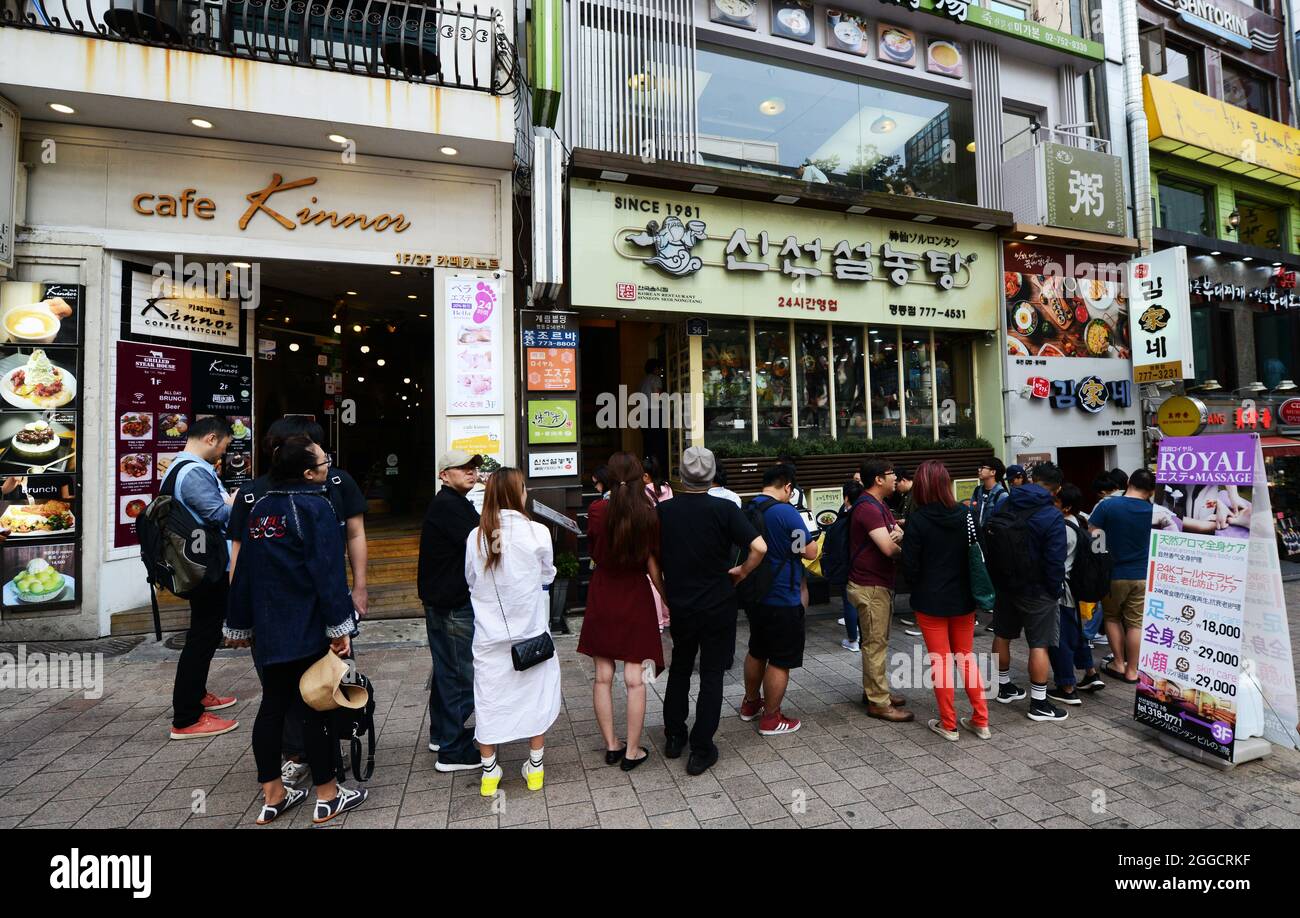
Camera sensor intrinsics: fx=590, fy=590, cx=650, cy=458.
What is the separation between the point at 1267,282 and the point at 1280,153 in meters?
3.06

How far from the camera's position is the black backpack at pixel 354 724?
334 centimetres

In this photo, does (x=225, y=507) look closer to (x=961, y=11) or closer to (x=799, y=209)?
(x=799, y=209)

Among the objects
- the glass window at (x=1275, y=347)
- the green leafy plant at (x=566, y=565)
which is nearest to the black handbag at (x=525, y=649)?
the green leafy plant at (x=566, y=565)

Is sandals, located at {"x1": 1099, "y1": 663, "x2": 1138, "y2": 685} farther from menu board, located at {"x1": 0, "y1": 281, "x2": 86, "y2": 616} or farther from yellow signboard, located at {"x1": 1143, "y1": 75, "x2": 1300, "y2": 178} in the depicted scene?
yellow signboard, located at {"x1": 1143, "y1": 75, "x2": 1300, "y2": 178}

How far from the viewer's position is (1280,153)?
45.7 ft

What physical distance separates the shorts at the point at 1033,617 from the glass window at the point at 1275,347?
48.1 ft

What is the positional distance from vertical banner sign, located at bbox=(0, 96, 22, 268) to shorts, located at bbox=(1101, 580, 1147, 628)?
1167cm

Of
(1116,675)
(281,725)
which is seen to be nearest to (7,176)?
(281,725)

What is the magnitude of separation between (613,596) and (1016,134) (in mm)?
12956

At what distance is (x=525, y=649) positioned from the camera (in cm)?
357

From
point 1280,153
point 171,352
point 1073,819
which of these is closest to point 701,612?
point 1073,819

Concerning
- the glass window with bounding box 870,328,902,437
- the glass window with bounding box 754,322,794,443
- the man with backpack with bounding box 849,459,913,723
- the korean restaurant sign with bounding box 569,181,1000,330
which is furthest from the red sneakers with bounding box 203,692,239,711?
the glass window with bounding box 870,328,902,437

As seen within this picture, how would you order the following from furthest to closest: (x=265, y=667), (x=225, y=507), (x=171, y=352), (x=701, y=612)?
(x=171, y=352) → (x=225, y=507) → (x=701, y=612) → (x=265, y=667)
